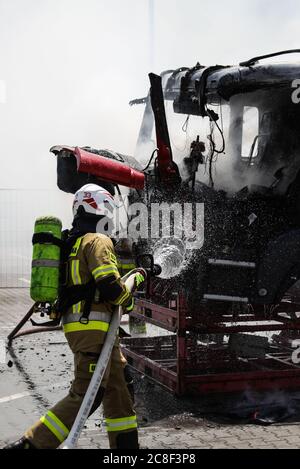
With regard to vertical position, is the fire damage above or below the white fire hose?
above

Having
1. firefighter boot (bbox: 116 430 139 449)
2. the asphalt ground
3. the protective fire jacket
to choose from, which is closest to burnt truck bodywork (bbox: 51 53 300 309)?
the asphalt ground

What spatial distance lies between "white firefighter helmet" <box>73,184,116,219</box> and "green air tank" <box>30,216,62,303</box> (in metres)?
0.21

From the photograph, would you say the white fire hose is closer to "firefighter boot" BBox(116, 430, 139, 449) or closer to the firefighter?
the firefighter

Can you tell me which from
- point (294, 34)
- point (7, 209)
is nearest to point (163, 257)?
point (294, 34)

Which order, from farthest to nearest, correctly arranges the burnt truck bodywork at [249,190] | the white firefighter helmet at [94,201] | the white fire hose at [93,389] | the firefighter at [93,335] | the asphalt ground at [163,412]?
1. the burnt truck bodywork at [249,190]
2. the asphalt ground at [163,412]
3. the white firefighter helmet at [94,201]
4. the firefighter at [93,335]
5. the white fire hose at [93,389]

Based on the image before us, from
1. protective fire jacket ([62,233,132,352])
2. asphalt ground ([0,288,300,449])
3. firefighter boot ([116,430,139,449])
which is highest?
protective fire jacket ([62,233,132,352])

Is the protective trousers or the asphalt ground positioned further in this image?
the asphalt ground

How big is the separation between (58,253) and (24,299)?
25.1 ft

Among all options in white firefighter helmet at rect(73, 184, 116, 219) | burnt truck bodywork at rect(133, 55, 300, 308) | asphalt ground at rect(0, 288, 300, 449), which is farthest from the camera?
Result: burnt truck bodywork at rect(133, 55, 300, 308)

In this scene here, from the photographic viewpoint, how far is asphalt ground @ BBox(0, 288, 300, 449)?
494cm

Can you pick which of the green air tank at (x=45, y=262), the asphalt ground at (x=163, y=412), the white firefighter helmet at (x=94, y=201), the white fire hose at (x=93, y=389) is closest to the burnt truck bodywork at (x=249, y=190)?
the asphalt ground at (x=163, y=412)

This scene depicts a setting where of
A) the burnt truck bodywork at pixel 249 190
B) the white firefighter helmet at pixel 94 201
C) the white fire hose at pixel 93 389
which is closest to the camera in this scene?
the white fire hose at pixel 93 389

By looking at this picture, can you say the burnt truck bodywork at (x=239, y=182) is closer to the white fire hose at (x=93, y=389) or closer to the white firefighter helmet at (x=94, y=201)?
the white firefighter helmet at (x=94, y=201)

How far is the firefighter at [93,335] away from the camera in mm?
4195
